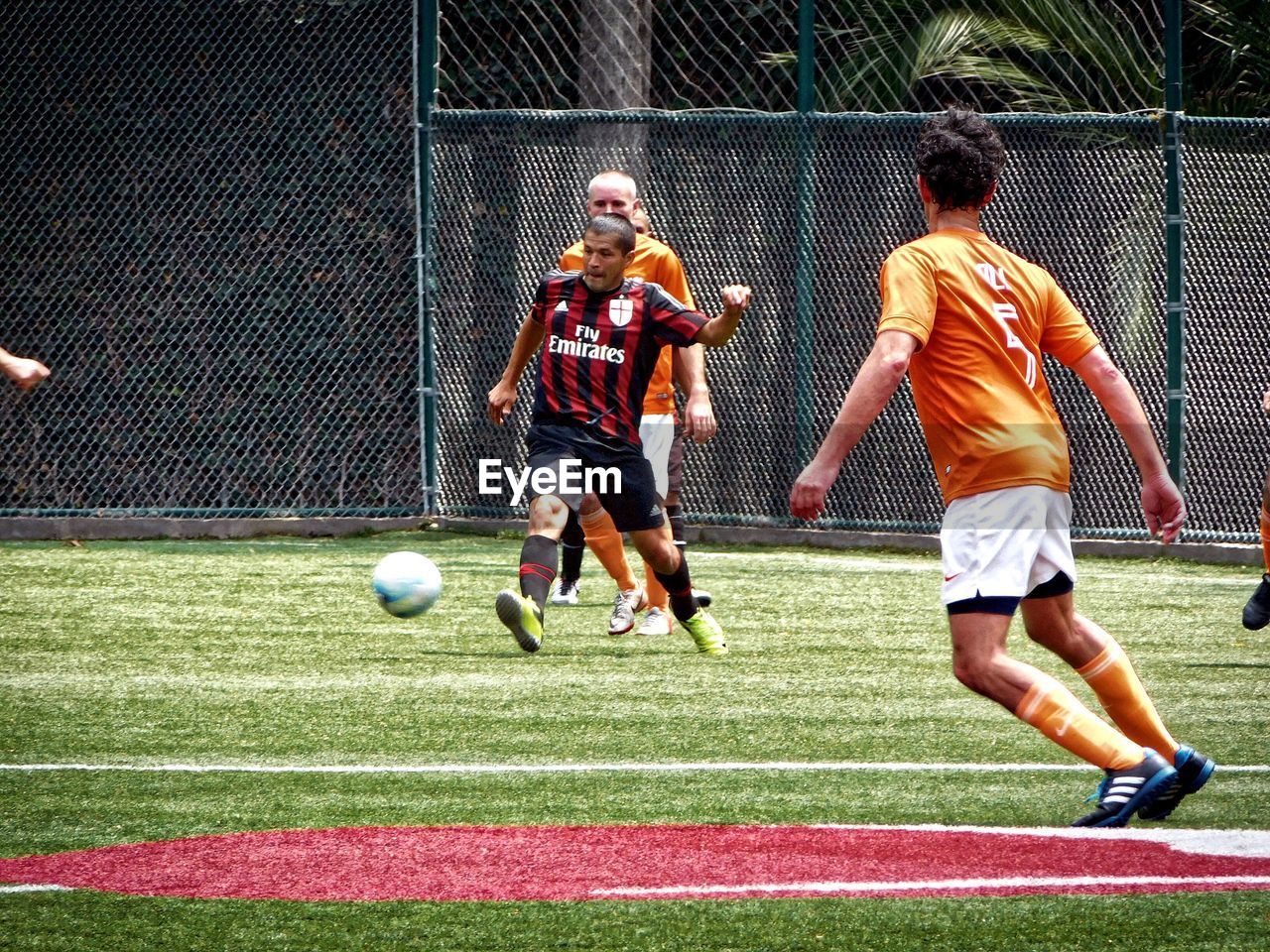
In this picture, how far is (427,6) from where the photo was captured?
502 inches

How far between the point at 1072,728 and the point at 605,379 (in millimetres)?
3509

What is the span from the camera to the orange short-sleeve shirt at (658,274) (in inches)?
355

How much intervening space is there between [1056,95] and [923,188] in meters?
9.24

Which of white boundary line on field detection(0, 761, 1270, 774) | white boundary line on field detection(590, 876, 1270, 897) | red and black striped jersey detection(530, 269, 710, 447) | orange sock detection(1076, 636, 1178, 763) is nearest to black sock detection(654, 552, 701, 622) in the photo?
red and black striped jersey detection(530, 269, 710, 447)

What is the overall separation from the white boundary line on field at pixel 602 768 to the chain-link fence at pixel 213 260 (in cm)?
711

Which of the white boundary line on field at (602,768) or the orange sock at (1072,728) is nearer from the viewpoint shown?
the orange sock at (1072,728)

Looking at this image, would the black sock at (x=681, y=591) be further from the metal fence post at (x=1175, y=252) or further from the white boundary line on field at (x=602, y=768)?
the metal fence post at (x=1175, y=252)

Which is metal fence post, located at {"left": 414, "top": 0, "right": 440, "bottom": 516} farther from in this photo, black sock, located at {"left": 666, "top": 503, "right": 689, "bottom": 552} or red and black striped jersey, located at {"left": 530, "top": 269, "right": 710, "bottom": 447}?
red and black striped jersey, located at {"left": 530, "top": 269, "right": 710, "bottom": 447}

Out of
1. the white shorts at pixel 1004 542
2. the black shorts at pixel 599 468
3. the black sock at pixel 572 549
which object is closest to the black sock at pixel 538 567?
the black shorts at pixel 599 468

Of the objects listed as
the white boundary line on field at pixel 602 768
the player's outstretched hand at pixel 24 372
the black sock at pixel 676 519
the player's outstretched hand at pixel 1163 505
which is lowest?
the white boundary line on field at pixel 602 768

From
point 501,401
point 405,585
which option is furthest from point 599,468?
point 405,585

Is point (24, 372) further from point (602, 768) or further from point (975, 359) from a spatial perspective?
point (975, 359)

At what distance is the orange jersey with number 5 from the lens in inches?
192

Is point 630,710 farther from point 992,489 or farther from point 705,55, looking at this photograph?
point 705,55
